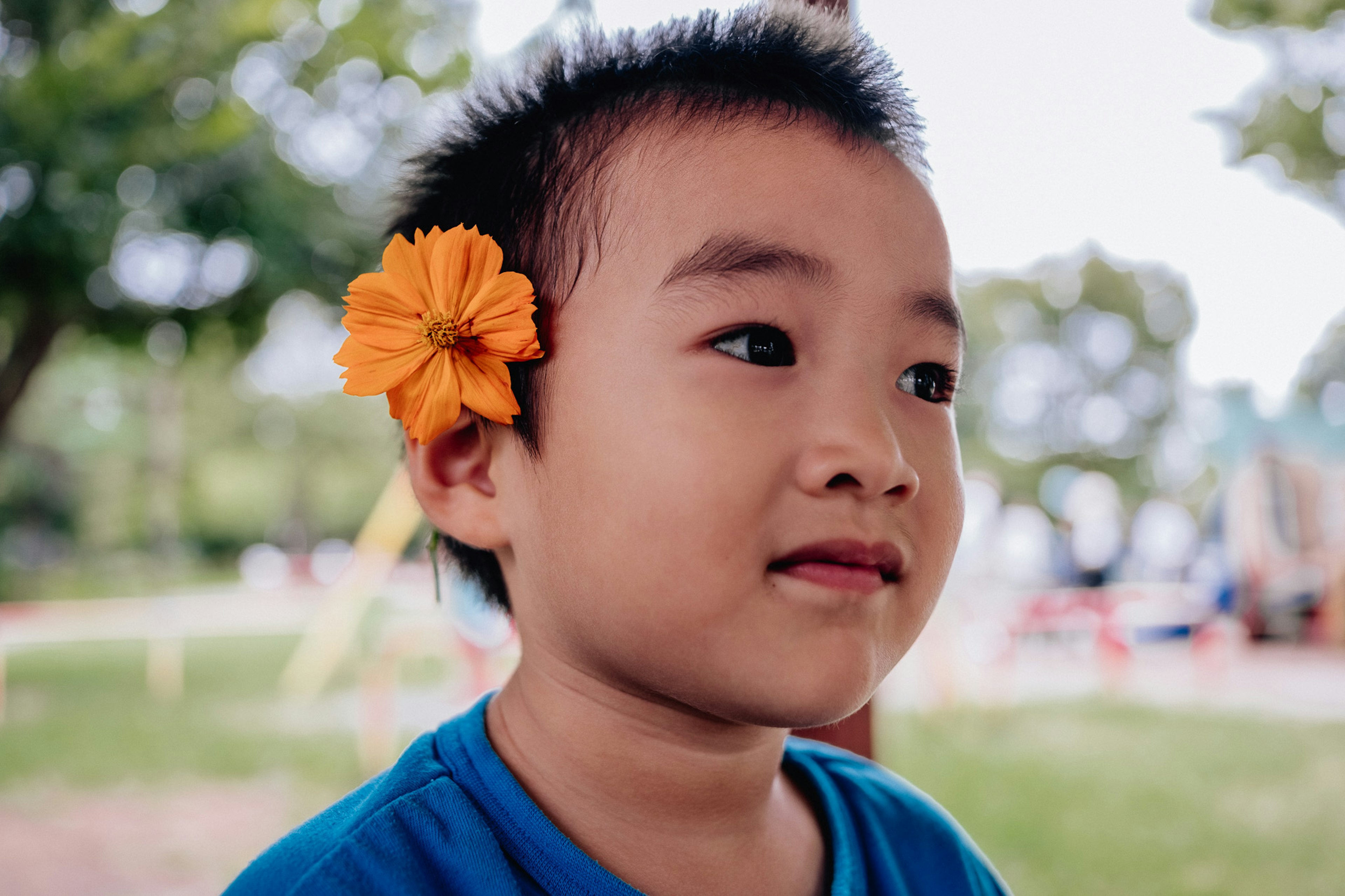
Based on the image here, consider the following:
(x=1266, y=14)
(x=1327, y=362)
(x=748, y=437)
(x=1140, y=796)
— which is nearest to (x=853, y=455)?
(x=748, y=437)

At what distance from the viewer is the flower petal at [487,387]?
687mm

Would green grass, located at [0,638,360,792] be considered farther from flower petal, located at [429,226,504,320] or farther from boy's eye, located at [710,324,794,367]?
boy's eye, located at [710,324,794,367]

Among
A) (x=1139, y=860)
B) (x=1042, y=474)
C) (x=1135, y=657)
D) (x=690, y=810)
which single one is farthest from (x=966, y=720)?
(x=690, y=810)

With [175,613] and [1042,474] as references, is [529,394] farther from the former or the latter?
[175,613]

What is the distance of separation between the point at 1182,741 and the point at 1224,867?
136 centimetres

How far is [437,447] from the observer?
2.50 ft

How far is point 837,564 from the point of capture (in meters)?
0.61

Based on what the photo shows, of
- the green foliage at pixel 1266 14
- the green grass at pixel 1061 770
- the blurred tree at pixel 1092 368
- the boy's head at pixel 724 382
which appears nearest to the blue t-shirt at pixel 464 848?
→ the boy's head at pixel 724 382

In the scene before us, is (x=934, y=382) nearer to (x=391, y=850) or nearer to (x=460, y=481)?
(x=460, y=481)

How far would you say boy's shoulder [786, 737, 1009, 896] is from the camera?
817 millimetres

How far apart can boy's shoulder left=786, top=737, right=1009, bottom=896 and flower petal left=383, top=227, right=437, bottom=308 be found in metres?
0.54

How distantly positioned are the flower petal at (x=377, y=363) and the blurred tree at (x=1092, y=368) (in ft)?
18.9

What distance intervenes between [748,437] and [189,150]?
419 centimetres

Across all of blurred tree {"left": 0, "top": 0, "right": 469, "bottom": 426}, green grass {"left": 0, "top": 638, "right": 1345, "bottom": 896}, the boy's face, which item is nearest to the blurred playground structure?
green grass {"left": 0, "top": 638, "right": 1345, "bottom": 896}
